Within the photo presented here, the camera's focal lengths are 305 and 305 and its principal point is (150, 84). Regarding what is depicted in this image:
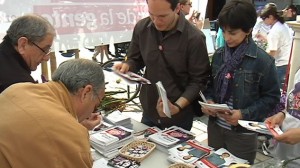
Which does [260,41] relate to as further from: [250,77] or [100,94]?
[100,94]

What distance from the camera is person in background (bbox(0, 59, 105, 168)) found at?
996 millimetres

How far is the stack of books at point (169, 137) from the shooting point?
69.3 inches

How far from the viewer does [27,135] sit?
0.99 meters

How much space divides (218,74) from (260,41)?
3.51m

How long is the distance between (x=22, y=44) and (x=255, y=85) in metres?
1.30

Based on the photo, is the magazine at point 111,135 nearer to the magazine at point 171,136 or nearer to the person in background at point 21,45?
the magazine at point 171,136

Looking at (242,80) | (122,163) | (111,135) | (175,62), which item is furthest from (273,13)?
(122,163)

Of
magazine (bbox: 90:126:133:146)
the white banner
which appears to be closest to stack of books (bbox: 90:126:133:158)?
magazine (bbox: 90:126:133:146)

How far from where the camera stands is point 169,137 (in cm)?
183

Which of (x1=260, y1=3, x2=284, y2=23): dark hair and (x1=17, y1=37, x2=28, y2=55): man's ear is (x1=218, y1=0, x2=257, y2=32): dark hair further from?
(x1=260, y1=3, x2=284, y2=23): dark hair

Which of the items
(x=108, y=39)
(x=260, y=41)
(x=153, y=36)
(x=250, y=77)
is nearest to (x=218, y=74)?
(x=250, y=77)

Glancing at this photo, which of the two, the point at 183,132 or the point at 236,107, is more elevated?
the point at 236,107

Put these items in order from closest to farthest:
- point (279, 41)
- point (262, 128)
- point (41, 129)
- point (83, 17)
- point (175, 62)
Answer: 1. point (41, 129)
2. point (262, 128)
3. point (175, 62)
4. point (83, 17)
5. point (279, 41)

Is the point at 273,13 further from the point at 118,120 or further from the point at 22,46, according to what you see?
the point at 22,46
